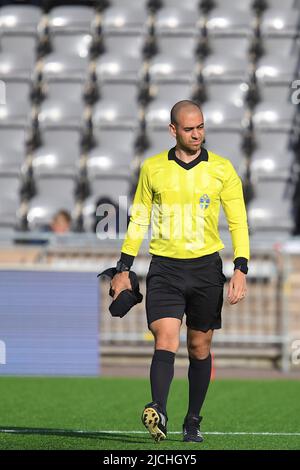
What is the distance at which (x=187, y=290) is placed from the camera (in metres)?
7.00

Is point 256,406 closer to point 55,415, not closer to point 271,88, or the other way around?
point 55,415

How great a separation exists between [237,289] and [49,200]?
1146 centimetres

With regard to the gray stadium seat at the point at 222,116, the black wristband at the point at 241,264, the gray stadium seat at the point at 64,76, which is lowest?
the black wristband at the point at 241,264

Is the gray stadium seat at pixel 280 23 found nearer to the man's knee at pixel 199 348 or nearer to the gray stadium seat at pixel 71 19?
the gray stadium seat at pixel 71 19

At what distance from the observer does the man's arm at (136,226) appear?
698 cm

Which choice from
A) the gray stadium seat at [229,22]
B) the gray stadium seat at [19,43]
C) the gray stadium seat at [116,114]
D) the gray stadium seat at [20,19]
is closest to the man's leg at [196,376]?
the gray stadium seat at [116,114]

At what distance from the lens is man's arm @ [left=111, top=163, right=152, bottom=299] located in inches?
275

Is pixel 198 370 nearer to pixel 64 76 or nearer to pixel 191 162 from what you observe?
pixel 191 162

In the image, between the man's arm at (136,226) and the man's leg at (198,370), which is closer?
the man's arm at (136,226)

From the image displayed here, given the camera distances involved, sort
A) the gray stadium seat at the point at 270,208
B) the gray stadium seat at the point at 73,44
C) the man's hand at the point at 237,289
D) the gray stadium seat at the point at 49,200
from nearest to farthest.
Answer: the man's hand at the point at 237,289 → the gray stadium seat at the point at 270,208 → the gray stadium seat at the point at 49,200 → the gray stadium seat at the point at 73,44

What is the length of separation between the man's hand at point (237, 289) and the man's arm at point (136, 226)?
1.83ft

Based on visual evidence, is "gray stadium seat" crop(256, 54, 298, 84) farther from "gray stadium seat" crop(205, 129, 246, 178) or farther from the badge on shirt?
the badge on shirt

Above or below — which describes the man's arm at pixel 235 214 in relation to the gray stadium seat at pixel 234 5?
below
